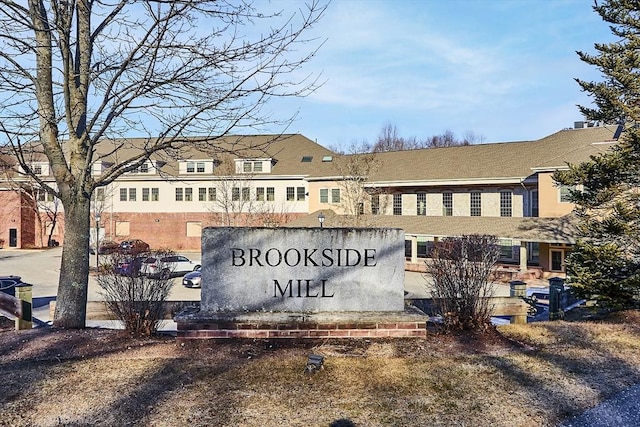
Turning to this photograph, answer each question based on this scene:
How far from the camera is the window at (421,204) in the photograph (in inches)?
1213

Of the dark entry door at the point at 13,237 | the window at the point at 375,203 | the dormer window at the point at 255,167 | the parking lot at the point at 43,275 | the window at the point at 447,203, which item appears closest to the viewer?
the parking lot at the point at 43,275

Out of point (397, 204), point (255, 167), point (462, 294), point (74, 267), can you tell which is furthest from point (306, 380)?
point (255, 167)

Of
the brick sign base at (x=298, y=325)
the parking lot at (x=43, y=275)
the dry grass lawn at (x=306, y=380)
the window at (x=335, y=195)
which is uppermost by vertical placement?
the window at (x=335, y=195)

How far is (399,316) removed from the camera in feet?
22.3

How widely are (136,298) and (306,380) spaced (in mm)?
3648

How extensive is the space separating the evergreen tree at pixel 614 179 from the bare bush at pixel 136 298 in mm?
9482

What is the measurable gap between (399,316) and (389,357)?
976 mm

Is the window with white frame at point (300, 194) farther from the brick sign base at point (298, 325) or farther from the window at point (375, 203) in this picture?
the brick sign base at point (298, 325)

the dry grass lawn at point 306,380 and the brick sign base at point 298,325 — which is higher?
the brick sign base at point 298,325

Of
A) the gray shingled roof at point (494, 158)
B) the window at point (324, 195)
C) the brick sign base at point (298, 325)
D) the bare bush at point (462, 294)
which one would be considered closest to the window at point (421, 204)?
the gray shingled roof at point (494, 158)

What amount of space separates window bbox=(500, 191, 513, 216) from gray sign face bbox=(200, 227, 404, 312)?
75.2 feet

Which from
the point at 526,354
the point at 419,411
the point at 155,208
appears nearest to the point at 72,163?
the point at 419,411

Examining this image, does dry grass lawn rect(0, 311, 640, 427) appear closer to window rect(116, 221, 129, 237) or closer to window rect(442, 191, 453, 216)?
window rect(442, 191, 453, 216)

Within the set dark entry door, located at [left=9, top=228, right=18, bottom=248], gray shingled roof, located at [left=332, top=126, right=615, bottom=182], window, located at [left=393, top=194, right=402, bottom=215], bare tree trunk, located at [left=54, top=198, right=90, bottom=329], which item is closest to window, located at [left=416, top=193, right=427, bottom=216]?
window, located at [left=393, top=194, right=402, bottom=215]
